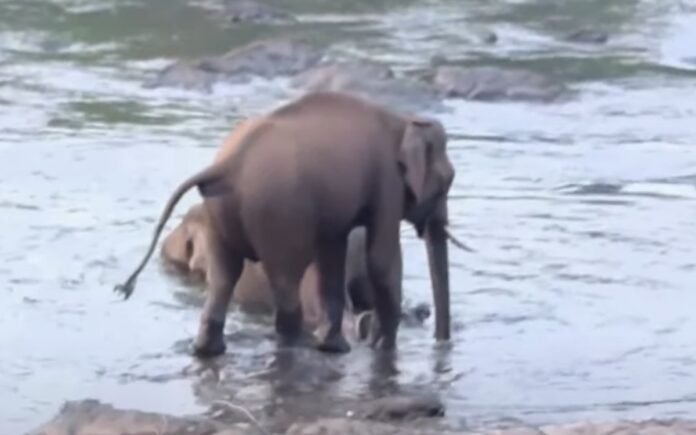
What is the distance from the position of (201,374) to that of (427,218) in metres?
1.48

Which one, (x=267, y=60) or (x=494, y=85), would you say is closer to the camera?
(x=494, y=85)

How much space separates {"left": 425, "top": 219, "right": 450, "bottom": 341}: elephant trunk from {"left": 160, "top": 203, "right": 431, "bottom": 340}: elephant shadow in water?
0.32m

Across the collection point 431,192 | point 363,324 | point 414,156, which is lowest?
point 363,324

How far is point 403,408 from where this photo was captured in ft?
31.7

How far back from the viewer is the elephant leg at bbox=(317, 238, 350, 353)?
10.9 m

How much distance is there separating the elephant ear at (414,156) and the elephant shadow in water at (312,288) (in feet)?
1.72

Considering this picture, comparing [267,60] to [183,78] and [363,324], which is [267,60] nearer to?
[183,78]

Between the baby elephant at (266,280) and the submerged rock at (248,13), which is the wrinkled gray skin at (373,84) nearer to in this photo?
the submerged rock at (248,13)

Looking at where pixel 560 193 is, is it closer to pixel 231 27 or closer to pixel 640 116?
pixel 640 116

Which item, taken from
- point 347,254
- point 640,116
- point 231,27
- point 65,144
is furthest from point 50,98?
point 347,254

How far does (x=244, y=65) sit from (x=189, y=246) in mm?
9254

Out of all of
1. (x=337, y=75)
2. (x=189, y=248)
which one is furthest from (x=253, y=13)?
(x=189, y=248)

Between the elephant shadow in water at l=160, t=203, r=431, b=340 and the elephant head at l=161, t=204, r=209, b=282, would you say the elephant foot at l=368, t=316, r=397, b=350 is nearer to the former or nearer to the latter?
the elephant shadow in water at l=160, t=203, r=431, b=340

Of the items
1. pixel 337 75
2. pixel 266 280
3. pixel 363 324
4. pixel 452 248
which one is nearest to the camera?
pixel 363 324
